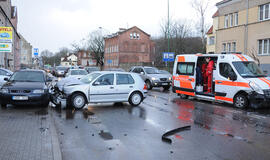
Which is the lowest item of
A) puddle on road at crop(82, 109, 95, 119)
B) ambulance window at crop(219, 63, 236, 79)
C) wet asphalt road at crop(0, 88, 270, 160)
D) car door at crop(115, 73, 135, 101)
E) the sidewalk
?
wet asphalt road at crop(0, 88, 270, 160)

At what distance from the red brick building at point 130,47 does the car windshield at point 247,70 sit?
5561 cm

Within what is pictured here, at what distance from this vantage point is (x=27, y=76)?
1180 centimetres

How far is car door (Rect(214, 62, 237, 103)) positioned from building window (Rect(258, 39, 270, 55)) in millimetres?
13566

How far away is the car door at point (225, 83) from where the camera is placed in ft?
39.3

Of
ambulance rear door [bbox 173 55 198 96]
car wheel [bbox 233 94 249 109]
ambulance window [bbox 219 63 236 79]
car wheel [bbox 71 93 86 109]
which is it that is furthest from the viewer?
ambulance rear door [bbox 173 55 198 96]

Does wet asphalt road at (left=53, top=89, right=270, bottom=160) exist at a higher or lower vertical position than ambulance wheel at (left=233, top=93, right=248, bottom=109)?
lower

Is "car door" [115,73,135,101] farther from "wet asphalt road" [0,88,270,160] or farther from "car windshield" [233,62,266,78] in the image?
"car windshield" [233,62,266,78]

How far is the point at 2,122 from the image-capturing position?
25.3 ft

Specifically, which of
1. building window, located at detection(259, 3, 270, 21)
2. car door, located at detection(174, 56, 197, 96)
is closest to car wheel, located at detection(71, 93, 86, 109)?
A: car door, located at detection(174, 56, 197, 96)

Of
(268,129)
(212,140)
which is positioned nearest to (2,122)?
(212,140)

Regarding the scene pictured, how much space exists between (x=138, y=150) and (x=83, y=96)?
563cm

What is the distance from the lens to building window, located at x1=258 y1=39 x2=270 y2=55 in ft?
78.1

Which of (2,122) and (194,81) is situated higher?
(194,81)

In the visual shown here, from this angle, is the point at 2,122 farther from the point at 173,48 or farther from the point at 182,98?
the point at 173,48
